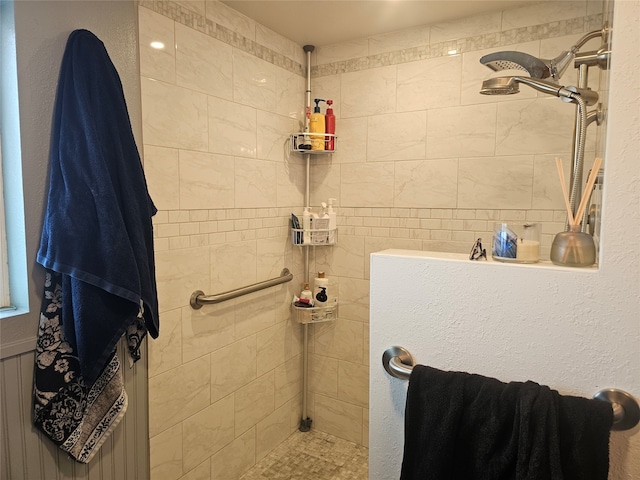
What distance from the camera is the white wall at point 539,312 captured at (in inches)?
29.7

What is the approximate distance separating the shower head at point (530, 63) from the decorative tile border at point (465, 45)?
2.14 feet

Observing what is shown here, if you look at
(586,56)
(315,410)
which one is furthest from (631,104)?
(315,410)

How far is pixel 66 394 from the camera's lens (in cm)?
125

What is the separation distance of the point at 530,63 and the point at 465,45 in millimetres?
855

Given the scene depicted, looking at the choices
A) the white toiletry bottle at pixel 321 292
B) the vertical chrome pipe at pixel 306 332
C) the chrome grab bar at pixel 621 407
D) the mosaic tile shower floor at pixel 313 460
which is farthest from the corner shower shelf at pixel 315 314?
the chrome grab bar at pixel 621 407

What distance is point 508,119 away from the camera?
189 cm

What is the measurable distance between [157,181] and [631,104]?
4.67ft

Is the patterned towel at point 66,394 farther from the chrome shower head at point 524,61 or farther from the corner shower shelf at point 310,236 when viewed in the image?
the chrome shower head at point 524,61

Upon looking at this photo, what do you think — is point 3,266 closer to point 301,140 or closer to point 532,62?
point 301,140

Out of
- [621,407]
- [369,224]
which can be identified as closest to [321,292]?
[369,224]

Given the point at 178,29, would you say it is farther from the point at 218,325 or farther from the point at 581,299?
the point at 581,299

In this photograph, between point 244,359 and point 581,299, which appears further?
point 244,359

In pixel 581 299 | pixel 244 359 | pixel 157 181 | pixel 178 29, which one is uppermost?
pixel 178 29

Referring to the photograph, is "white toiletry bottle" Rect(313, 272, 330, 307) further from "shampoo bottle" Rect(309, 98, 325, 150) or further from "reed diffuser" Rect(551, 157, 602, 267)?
"reed diffuser" Rect(551, 157, 602, 267)
